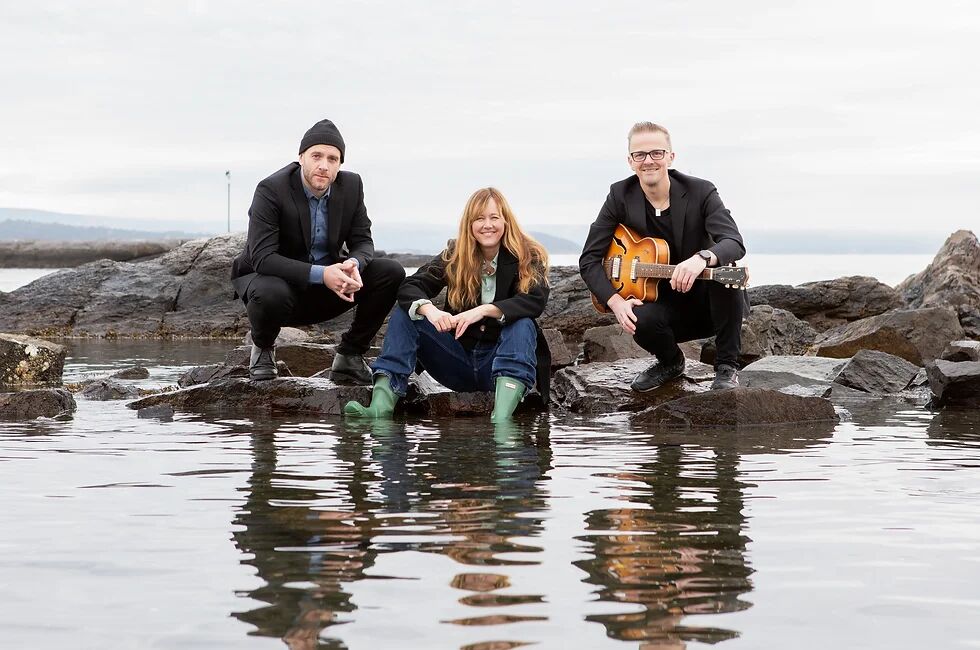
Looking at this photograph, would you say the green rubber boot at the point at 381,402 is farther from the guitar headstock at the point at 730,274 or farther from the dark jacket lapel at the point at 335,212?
the guitar headstock at the point at 730,274

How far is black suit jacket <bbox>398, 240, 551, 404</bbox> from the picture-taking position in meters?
8.12

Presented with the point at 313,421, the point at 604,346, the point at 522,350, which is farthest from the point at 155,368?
the point at 522,350

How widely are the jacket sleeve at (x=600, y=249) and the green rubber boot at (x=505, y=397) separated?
852 millimetres

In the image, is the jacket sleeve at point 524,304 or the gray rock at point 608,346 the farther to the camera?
the gray rock at point 608,346

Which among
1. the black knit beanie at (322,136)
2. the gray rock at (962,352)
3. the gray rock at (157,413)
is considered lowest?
the gray rock at (157,413)

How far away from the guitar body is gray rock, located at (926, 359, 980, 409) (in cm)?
242

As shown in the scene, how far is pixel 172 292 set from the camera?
21797 mm

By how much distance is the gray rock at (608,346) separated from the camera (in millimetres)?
12414

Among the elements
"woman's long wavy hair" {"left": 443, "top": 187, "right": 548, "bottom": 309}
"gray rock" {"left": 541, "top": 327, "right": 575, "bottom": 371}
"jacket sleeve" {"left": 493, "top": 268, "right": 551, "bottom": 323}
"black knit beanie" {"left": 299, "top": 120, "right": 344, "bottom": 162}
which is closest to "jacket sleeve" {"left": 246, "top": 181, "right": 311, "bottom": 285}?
"black knit beanie" {"left": 299, "top": 120, "right": 344, "bottom": 162}

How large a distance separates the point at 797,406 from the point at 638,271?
1461 mm

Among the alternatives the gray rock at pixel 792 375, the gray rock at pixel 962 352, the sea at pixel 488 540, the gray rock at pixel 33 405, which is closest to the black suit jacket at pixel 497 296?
the sea at pixel 488 540

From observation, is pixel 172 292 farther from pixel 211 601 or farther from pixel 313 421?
pixel 211 601

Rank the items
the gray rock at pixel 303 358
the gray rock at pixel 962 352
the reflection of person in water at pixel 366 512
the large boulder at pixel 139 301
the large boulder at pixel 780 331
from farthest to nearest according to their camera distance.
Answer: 1. the large boulder at pixel 139 301
2. the large boulder at pixel 780 331
3. the gray rock at pixel 303 358
4. the gray rock at pixel 962 352
5. the reflection of person in water at pixel 366 512

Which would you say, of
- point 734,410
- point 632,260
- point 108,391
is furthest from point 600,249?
point 108,391
